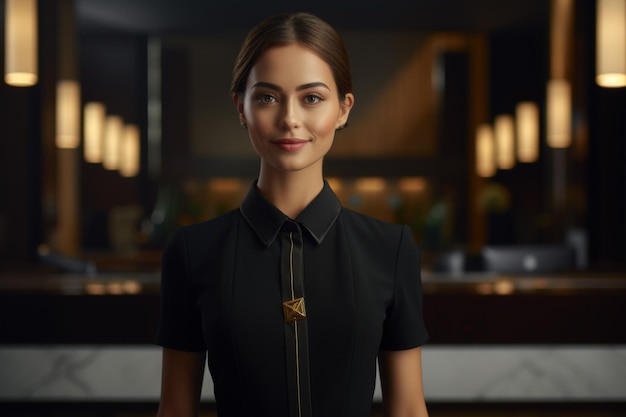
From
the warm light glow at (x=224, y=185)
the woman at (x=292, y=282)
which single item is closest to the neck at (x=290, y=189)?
the woman at (x=292, y=282)

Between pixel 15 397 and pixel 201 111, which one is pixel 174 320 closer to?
pixel 15 397

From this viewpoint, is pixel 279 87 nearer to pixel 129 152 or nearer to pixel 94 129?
pixel 94 129

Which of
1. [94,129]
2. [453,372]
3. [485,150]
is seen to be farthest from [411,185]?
[453,372]

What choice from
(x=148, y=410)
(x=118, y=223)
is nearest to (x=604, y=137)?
(x=148, y=410)

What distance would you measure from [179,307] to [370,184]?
759 cm

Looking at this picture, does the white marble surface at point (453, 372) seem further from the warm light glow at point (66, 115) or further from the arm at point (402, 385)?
the warm light glow at point (66, 115)

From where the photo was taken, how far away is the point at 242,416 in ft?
2.47

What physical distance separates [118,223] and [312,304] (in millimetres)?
6605

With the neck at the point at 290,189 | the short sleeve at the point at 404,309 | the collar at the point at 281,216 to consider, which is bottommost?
the short sleeve at the point at 404,309

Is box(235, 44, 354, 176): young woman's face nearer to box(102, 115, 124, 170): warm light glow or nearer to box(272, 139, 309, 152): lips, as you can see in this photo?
box(272, 139, 309, 152): lips

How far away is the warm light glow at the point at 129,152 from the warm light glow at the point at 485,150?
3.97 metres

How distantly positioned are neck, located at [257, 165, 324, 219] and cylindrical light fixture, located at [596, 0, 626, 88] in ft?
8.26

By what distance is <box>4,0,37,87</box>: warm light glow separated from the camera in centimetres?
301

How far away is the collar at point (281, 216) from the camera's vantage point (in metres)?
0.77
